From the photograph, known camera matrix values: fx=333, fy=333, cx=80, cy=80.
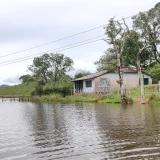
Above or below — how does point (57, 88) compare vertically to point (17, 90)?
below

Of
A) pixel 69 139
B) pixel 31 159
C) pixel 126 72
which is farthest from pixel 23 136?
pixel 126 72

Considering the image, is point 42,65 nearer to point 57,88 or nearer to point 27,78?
point 27,78

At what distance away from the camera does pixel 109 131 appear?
61.3 ft

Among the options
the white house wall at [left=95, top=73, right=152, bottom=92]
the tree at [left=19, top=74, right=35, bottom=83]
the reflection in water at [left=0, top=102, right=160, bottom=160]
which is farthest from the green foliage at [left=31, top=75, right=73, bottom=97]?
the reflection in water at [left=0, top=102, right=160, bottom=160]

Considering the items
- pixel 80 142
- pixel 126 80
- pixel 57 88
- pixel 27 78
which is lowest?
pixel 80 142

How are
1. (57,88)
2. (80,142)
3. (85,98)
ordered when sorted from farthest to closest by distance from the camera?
(57,88), (85,98), (80,142)

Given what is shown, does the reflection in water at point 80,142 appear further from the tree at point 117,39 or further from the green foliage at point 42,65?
the green foliage at point 42,65

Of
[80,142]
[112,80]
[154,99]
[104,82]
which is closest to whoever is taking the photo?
[80,142]

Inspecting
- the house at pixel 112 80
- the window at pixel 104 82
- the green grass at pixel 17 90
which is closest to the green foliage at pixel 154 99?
the house at pixel 112 80

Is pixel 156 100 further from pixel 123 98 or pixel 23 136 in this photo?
pixel 23 136

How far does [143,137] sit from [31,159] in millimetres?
6373

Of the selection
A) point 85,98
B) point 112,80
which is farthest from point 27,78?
point 85,98

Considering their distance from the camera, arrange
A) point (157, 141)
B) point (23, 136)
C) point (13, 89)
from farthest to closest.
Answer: point (13, 89), point (23, 136), point (157, 141)

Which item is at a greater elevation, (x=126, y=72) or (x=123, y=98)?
(x=126, y=72)
